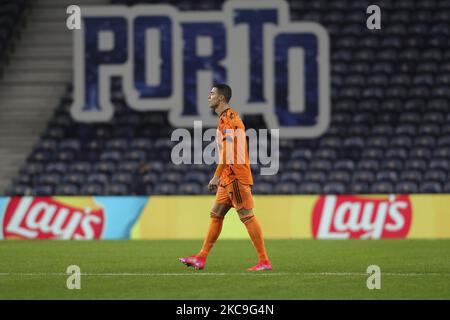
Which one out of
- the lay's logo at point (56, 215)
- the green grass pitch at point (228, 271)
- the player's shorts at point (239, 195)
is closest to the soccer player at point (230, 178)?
the player's shorts at point (239, 195)

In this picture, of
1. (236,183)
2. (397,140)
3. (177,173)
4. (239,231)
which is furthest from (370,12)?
(236,183)

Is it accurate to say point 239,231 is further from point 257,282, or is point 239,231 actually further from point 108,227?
point 257,282

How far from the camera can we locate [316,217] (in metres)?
18.6

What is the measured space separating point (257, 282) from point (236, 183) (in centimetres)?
151

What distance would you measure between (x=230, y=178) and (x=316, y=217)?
25.8 feet

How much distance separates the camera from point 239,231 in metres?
18.8

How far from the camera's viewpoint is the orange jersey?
1074cm

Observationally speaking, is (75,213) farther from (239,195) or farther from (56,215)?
(239,195)

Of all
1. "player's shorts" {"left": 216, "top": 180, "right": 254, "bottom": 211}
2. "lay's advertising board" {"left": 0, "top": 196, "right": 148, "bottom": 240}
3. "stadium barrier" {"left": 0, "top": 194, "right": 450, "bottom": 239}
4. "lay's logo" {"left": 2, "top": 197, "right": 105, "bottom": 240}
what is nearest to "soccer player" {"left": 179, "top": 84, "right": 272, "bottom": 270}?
"player's shorts" {"left": 216, "top": 180, "right": 254, "bottom": 211}

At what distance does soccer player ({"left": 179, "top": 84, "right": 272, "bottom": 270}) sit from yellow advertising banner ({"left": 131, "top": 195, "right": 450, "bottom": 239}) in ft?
24.6

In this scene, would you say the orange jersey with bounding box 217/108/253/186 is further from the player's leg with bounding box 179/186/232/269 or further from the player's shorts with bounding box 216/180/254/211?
the player's leg with bounding box 179/186/232/269

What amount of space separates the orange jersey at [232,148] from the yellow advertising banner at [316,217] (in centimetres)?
761

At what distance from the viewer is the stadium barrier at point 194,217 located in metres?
18.4

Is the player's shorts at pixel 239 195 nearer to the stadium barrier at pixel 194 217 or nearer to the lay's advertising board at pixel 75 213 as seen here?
the stadium barrier at pixel 194 217
